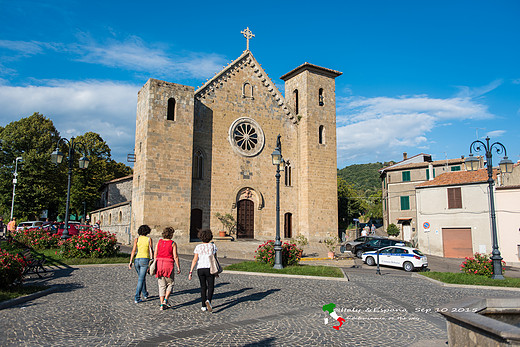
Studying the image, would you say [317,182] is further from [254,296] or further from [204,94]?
[254,296]

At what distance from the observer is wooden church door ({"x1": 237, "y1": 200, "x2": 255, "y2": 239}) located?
2767cm

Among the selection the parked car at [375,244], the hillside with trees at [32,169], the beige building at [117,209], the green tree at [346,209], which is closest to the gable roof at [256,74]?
the beige building at [117,209]

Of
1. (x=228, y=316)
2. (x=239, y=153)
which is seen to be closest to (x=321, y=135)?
(x=239, y=153)

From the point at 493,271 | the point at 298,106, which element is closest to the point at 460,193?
the point at 298,106

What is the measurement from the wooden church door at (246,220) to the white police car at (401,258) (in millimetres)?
9251

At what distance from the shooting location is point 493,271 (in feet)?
46.5

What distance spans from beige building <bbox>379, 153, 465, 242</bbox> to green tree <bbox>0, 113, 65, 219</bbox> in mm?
38346

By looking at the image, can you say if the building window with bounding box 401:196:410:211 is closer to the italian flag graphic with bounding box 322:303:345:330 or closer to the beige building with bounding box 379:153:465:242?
the beige building with bounding box 379:153:465:242

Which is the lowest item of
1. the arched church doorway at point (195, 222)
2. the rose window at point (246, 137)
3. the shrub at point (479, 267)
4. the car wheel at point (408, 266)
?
the car wheel at point (408, 266)

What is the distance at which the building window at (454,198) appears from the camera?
29906mm

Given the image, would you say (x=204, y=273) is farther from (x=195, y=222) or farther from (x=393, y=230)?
(x=393, y=230)

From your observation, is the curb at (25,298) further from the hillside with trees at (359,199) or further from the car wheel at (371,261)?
the hillside with trees at (359,199)

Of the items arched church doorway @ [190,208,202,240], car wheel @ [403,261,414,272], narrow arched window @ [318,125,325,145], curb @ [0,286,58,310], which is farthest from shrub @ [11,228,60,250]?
narrow arched window @ [318,125,325,145]

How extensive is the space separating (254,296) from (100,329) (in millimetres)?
4229
